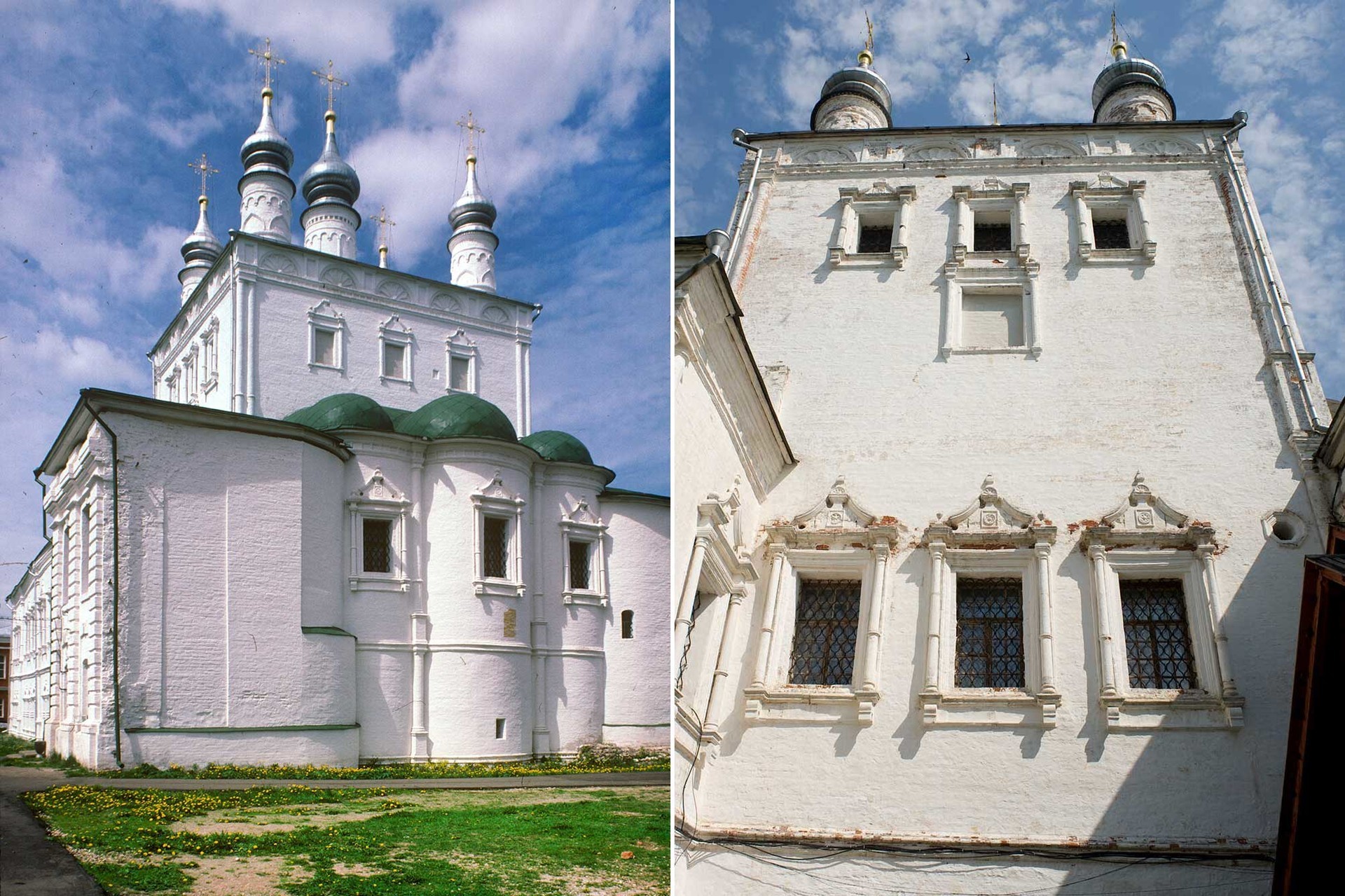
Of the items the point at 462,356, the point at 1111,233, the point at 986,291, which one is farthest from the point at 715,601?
the point at 1111,233

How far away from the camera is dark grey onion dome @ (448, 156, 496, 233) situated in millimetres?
6559

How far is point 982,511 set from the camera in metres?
10.1

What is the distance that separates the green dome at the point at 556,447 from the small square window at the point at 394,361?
1.22 metres

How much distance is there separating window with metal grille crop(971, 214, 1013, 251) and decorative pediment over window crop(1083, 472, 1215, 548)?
3.44 meters

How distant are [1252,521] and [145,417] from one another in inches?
349

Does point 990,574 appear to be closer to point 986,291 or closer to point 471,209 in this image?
point 986,291

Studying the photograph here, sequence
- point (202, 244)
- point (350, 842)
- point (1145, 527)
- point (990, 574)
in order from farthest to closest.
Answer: point (990, 574)
point (1145, 527)
point (202, 244)
point (350, 842)

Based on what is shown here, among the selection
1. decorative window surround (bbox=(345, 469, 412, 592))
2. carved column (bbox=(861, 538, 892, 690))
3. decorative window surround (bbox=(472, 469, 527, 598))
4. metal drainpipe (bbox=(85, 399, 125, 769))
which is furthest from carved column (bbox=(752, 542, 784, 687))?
metal drainpipe (bbox=(85, 399, 125, 769))

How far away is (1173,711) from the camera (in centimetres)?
902

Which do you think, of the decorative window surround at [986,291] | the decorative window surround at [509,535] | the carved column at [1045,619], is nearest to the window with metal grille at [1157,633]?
the carved column at [1045,619]

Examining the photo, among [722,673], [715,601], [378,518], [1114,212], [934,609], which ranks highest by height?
[1114,212]

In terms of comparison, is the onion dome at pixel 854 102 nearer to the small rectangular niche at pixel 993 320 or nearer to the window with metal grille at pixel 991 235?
the window with metal grille at pixel 991 235

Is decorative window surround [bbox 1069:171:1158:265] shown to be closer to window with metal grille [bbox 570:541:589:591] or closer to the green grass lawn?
window with metal grille [bbox 570:541:589:591]

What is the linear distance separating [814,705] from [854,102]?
9.39 m
